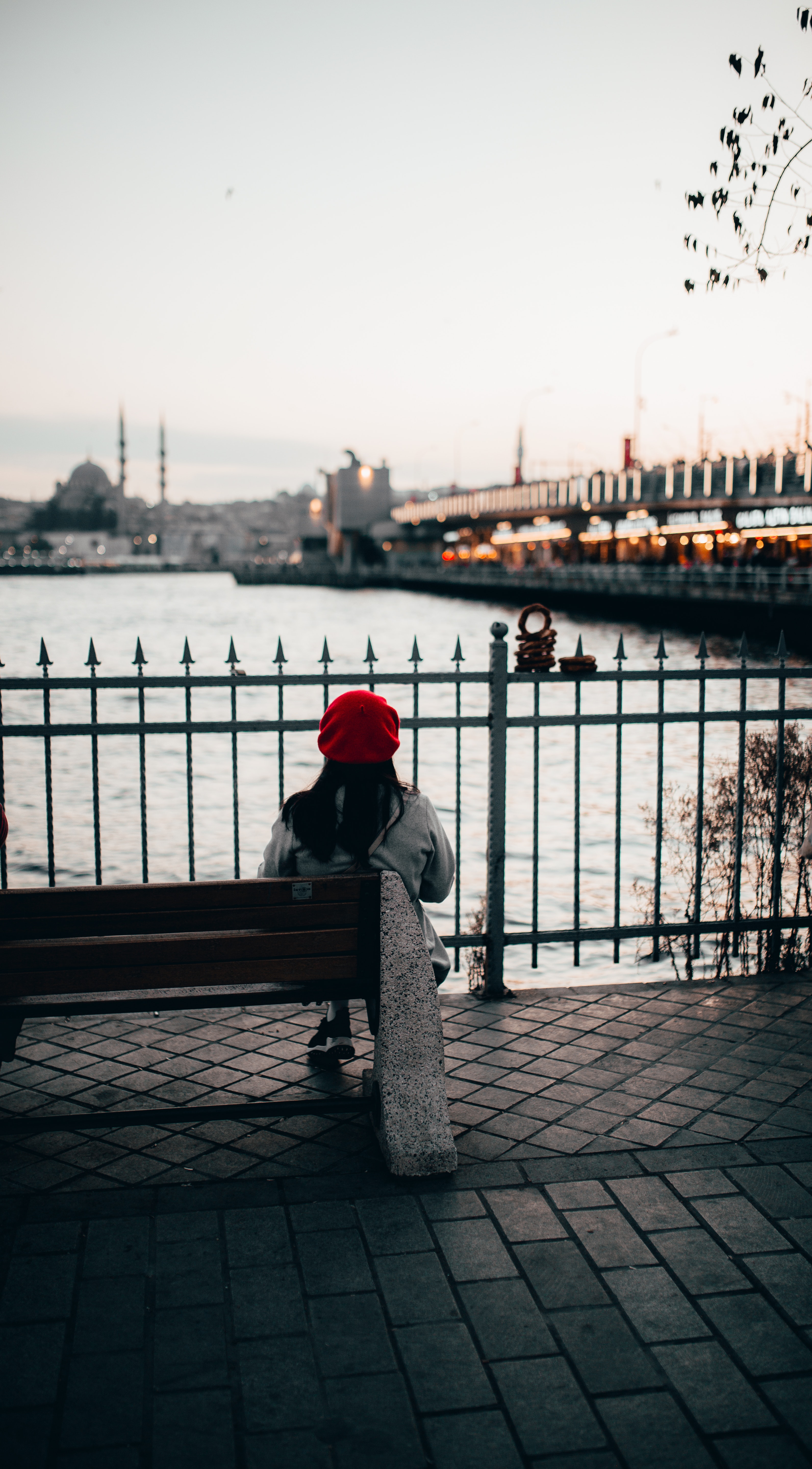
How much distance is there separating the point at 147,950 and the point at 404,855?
3.09ft

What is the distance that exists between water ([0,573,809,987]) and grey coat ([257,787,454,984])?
2.37 feet

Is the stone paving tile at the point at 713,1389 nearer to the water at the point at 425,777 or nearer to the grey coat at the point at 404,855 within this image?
the grey coat at the point at 404,855

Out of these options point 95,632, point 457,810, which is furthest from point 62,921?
point 95,632

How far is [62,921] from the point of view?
10.7 ft

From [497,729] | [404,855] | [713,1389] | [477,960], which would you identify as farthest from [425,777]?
[713,1389]

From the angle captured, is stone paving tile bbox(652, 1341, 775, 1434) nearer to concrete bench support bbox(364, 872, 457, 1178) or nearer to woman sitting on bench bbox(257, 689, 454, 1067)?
→ concrete bench support bbox(364, 872, 457, 1178)

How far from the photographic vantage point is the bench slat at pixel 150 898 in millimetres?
3252

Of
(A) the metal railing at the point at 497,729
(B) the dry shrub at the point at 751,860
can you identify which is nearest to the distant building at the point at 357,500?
(B) the dry shrub at the point at 751,860

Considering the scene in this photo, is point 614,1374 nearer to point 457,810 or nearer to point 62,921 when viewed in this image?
point 62,921

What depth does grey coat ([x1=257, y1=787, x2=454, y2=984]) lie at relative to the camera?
381 centimetres

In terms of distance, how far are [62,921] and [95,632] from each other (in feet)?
192

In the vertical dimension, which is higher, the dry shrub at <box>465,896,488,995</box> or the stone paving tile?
the stone paving tile

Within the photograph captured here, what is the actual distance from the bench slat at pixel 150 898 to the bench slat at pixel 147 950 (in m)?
0.08

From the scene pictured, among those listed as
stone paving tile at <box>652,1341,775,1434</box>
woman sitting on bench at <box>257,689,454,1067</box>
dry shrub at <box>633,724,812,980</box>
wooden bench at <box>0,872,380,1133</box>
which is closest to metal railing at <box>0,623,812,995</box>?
dry shrub at <box>633,724,812,980</box>
